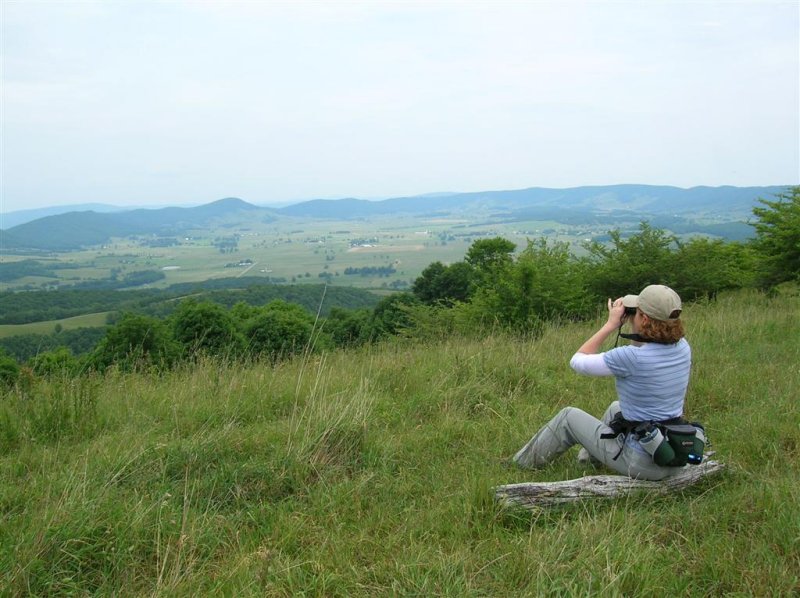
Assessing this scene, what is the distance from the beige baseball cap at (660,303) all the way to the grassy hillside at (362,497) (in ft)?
3.41

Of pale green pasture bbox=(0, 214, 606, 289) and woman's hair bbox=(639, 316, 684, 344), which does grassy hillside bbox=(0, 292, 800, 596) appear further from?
pale green pasture bbox=(0, 214, 606, 289)

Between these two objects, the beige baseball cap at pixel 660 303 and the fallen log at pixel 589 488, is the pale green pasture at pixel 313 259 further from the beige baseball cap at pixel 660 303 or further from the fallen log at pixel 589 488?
the fallen log at pixel 589 488

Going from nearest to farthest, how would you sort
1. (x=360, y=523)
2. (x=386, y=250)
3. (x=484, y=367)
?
(x=360, y=523) → (x=484, y=367) → (x=386, y=250)

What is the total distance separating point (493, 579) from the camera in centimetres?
244

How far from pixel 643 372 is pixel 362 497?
1846 mm

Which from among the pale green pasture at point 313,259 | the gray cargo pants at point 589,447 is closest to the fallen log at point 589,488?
the gray cargo pants at point 589,447

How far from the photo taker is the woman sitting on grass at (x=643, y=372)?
3.25m

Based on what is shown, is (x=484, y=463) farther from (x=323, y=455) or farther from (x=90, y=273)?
(x=90, y=273)

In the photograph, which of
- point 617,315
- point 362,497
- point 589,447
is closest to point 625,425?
Answer: point 589,447

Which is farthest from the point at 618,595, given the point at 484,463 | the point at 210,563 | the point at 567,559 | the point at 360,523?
the point at 210,563

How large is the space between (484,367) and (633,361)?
2.46 m

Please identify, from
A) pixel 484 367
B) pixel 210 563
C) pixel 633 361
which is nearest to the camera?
pixel 210 563

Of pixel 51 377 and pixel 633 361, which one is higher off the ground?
pixel 633 361

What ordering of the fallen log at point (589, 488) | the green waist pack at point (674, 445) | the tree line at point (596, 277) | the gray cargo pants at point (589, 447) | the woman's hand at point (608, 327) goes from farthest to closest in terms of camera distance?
the tree line at point (596, 277) → the woman's hand at point (608, 327) → the gray cargo pants at point (589, 447) → the green waist pack at point (674, 445) → the fallen log at point (589, 488)
